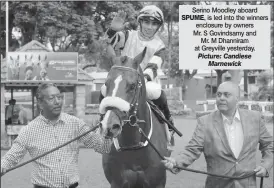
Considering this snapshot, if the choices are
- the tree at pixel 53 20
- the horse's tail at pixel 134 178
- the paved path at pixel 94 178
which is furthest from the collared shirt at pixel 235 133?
the tree at pixel 53 20

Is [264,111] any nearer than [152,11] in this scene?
No

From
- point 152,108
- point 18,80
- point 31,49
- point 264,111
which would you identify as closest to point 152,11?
point 152,108

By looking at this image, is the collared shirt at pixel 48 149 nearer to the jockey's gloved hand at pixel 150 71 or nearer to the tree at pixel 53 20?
the jockey's gloved hand at pixel 150 71

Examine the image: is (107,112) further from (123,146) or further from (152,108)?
(152,108)

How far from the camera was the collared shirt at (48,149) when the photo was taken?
4.75 meters

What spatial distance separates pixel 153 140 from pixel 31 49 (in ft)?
45.3

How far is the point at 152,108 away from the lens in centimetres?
568

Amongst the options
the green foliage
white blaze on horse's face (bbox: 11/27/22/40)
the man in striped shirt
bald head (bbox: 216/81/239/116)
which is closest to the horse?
the man in striped shirt

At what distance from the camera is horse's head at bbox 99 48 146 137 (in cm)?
435

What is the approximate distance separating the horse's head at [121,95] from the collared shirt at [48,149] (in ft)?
1.90

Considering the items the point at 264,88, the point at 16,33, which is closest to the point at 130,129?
the point at 16,33

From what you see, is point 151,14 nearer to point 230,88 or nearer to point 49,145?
point 230,88

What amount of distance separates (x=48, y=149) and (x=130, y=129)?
0.82 meters

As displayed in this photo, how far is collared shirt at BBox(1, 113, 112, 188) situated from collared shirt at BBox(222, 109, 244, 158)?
1504 millimetres
